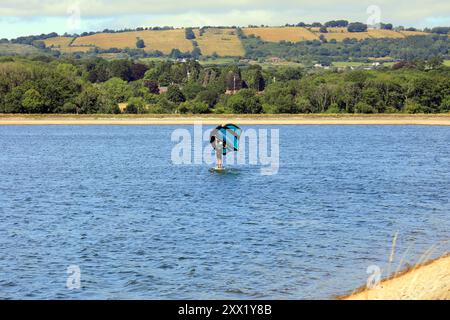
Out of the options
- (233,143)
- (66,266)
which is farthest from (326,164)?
(66,266)

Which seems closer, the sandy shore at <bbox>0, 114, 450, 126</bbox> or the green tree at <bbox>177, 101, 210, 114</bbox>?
the sandy shore at <bbox>0, 114, 450, 126</bbox>

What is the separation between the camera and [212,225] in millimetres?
38562

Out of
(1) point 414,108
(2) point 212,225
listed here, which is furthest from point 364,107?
(2) point 212,225

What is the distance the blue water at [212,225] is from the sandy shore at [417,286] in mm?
1334

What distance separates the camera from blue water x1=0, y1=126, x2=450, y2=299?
87.1 feet

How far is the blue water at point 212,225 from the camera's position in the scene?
26.6 meters

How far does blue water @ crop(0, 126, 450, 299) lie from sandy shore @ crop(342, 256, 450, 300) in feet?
4.38

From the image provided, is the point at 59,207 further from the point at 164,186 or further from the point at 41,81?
the point at 41,81

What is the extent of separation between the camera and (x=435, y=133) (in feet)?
437

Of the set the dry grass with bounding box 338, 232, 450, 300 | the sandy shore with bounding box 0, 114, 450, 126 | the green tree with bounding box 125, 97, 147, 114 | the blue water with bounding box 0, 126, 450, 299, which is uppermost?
the dry grass with bounding box 338, 232, 450, 300

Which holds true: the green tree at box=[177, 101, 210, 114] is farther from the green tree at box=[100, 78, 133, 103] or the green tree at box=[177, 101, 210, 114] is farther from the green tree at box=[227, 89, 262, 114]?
the green tree at box=[100, 78, 133, 103]

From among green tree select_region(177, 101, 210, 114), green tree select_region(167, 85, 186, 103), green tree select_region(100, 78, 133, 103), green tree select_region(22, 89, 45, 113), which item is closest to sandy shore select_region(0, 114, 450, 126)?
green tree select_region(22, 89, 45, 113)

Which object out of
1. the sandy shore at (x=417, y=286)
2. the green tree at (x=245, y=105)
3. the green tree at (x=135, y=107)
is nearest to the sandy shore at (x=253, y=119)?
the green tree at (x=245, y=105)

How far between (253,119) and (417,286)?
423 ft
